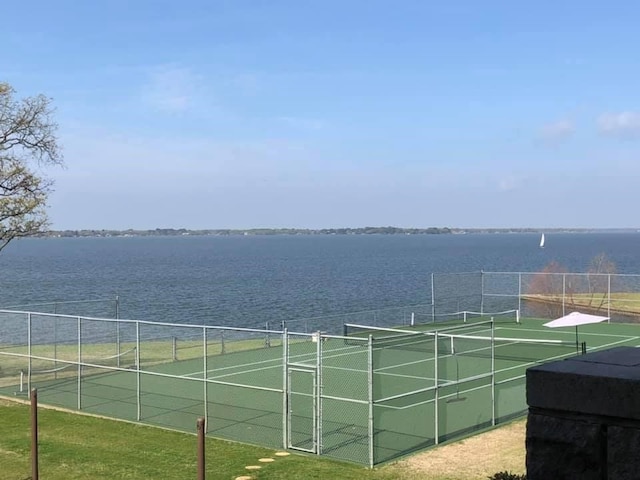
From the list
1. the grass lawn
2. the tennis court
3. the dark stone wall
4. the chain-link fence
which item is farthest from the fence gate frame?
the chain-link fence

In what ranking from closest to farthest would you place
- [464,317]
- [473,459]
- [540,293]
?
[473,459], [464,317], [540,293]

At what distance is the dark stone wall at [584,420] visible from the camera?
12.7 feet

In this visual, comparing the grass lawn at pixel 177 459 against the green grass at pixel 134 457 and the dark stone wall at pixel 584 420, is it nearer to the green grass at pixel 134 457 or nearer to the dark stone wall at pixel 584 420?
the green grass at pixel 134 457

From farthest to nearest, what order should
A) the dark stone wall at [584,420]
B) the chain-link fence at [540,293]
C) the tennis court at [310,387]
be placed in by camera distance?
the chain-link fence at [540,293] < the tennis court at [310,387] < the dark stone wall at [584,420]

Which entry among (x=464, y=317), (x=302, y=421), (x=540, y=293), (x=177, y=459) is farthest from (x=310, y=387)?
(x=540, y=293)

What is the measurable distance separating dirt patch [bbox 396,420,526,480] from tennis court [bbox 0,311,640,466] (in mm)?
582

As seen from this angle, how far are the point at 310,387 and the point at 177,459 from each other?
743cm

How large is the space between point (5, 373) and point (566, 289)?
29.1 metres

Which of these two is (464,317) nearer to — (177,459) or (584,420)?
(177,459)

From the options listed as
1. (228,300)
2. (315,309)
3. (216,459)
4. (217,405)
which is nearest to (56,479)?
(216,459)

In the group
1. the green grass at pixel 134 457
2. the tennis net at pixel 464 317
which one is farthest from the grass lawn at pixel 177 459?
the tennis net at pixel 464 317

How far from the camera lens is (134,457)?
1395cm

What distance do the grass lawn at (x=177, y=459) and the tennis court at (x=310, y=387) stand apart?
72 centimetres

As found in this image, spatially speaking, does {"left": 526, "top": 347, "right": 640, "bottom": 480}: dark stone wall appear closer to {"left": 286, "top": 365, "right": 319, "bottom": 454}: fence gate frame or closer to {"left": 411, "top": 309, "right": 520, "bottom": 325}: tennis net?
{"left": 286, "top": 365, "right": 319, "bottom": 454}: fence gate frame
